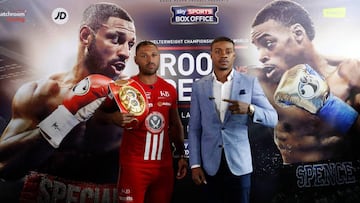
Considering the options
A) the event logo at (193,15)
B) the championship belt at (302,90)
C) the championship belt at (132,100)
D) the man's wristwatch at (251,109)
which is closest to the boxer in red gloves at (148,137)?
the championship belt at (132,100)

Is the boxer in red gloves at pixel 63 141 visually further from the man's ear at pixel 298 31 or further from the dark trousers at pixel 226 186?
the man's ear at pixel 298 31

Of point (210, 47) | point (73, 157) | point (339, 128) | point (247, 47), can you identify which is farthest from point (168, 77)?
point (339, 128)

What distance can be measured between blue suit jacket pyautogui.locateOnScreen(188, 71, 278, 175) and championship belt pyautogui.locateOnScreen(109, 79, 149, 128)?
0.33 meters

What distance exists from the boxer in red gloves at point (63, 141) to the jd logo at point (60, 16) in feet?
1.07

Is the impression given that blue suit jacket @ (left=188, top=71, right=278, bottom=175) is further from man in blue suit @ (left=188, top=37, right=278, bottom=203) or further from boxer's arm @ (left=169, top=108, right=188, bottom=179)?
boxer's arm @ (left=169, top=108, right=188, bottom=179)

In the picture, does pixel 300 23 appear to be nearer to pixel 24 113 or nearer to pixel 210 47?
pixel 210 47

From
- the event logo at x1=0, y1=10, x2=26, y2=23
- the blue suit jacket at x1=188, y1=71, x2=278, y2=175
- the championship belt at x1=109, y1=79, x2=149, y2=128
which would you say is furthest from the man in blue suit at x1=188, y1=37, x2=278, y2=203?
the event logo at x1=0, y1=10, x2=26, y2=23

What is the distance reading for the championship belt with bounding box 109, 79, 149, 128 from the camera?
2680 mm

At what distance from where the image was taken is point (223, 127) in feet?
8.91

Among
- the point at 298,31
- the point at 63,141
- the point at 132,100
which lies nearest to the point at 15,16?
the point at 63,141

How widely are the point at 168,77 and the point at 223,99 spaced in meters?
0.41

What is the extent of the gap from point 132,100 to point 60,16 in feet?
2.60

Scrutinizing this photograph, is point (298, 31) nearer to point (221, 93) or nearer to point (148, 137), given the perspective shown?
point (221, 93)

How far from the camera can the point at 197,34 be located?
2910 millimetres
